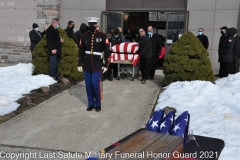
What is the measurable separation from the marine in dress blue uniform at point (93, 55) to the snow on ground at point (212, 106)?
1.38 metres

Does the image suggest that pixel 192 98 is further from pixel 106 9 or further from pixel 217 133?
pixel 106 9

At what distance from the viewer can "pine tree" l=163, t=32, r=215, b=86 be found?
7.49 meters

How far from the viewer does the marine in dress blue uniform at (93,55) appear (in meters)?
5.57

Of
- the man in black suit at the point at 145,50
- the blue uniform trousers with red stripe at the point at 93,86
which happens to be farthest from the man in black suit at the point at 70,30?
the blue uniform trousers with red stripe at the point at 93,86

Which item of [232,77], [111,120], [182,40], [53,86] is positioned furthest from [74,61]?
[232,77]

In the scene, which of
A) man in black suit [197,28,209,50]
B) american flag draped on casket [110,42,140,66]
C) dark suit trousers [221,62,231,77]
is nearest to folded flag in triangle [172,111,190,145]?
american flag draped on casket [110,42,140,66]

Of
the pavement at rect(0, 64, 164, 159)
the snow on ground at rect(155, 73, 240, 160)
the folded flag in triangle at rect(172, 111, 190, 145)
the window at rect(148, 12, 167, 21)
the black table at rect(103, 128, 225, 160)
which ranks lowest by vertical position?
the pavement at rect(0, 64, 164, 159)

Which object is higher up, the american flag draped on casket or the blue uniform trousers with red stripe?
the american flag draped on casket

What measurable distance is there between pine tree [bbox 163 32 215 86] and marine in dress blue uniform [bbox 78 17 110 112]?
103 inches

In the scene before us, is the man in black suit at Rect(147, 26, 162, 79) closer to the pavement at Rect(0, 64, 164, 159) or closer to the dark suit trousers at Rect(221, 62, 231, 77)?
the pavement at Rect(0, 64, 164, 159)

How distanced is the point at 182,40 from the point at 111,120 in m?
3.69

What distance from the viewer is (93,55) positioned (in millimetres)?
5625

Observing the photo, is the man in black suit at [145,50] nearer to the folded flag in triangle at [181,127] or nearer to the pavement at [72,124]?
the pavement at [72,124]

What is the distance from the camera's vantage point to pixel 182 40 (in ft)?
25.6
